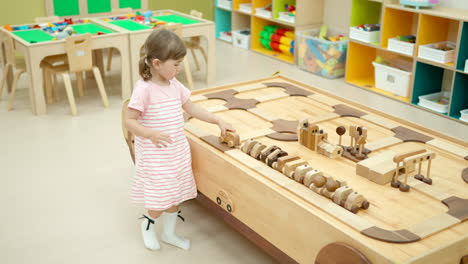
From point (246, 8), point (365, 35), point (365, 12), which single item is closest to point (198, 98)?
point (365, 35)

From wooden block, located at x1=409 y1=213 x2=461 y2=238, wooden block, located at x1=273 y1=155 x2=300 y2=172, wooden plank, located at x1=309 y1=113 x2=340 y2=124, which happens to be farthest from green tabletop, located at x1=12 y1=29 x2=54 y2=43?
wooden block, located at x1=409 y1=213 x2=461 y2=238

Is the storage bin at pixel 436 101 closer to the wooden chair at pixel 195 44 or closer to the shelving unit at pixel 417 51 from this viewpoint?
the shelving unit at pixel 417 51

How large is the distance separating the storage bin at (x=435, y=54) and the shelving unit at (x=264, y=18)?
62.4 inches

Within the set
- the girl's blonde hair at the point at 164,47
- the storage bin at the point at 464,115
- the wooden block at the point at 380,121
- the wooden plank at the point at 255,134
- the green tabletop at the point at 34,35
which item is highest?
the girl's blonde hair at the point at 164,47

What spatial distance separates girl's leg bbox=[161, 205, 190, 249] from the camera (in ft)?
8.10

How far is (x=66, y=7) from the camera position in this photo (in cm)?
578

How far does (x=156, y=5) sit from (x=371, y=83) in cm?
290

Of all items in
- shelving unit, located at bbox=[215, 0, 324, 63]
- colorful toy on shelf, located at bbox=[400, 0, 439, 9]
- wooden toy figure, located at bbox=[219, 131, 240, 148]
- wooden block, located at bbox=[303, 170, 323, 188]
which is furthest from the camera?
shelving unit, located at bbox=[215, 0, 324, 63]

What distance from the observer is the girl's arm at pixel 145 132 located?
2123mm

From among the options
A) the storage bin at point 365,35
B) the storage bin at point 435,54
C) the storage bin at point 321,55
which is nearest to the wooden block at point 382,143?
the storage bin at point 435,54

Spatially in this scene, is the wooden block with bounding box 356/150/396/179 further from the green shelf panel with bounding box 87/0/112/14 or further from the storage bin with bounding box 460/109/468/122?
the green shelf panel with bounding box 87/0/112/14

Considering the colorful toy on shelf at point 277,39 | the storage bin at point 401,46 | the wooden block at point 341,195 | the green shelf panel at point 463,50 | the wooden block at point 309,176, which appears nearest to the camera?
the wooden block at point 341,195

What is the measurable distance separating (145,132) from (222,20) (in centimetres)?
488

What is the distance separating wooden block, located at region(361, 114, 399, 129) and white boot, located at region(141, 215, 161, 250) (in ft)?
3.94
